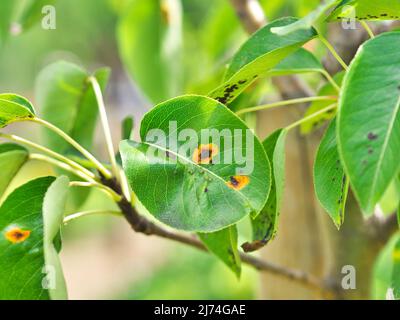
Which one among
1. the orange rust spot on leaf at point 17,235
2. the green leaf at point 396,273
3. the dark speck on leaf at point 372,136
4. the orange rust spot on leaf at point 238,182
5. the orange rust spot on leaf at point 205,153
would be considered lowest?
the green leaf at point 396,273

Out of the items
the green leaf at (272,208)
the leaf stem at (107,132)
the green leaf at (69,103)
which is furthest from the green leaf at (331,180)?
the green leaf at (69,103)

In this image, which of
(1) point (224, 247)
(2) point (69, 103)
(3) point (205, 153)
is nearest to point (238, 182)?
(3) point (205, 153)

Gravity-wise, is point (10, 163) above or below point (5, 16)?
below

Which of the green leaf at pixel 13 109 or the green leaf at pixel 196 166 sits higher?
the green leaf at pixel 13 109

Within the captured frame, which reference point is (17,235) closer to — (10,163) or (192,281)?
(10,163)

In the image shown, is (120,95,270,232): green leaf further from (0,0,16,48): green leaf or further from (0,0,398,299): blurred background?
(0,0,16,48): green leaf

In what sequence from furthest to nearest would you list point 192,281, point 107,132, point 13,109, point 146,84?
1. point 192,281
2. point 146,84
3. point 107,132
4. point 13,109

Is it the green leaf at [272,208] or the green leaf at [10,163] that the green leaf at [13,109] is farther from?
the green leaf at [272,208]
